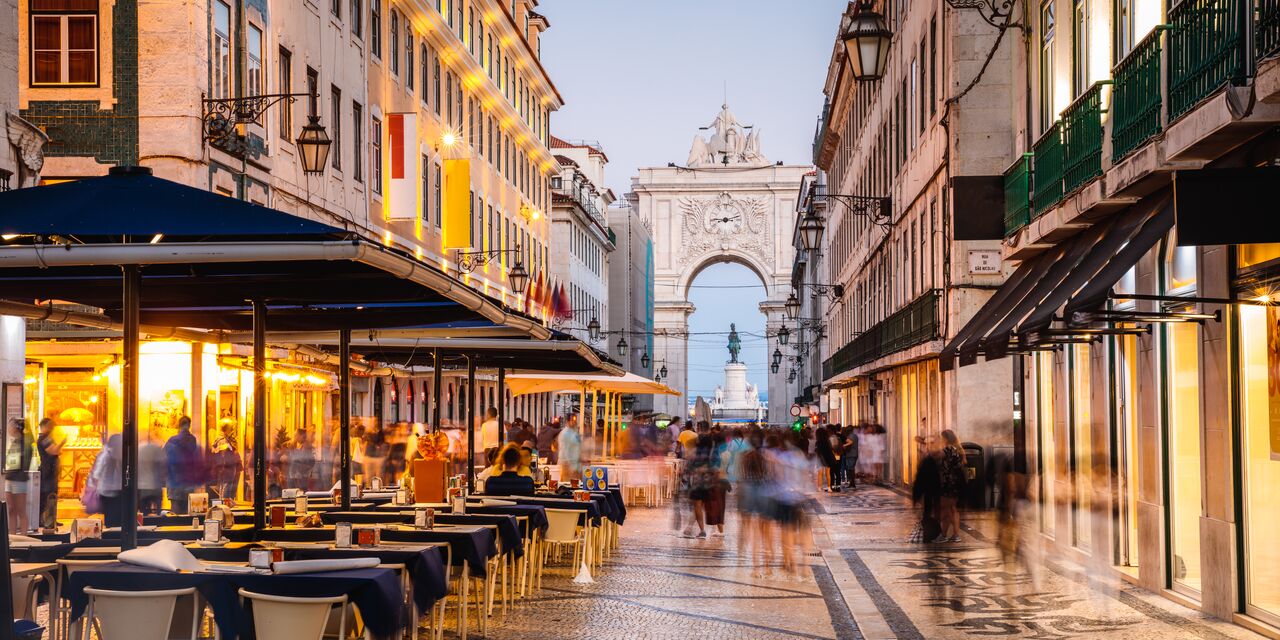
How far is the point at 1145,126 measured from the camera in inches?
526

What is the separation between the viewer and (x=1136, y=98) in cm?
1376

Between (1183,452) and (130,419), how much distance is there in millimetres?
8756

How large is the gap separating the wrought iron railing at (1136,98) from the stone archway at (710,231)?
89348 millimetres

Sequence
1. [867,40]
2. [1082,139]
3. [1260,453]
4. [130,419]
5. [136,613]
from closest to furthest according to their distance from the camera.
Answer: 1. [136,613]
2. [130,419]
3. [1260,453]
4. [867,40]
5. [1082,139]

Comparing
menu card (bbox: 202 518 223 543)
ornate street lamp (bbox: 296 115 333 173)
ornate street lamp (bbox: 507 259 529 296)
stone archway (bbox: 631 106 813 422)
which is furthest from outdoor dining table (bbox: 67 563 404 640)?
stone archway (bbox: 631 106 813 422)

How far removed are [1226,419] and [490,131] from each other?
4118 centimetres

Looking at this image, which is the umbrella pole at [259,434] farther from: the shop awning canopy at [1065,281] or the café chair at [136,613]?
the shop awning canopy at [1065,281]

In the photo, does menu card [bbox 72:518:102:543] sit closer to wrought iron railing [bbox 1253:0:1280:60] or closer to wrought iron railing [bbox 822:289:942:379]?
wrought iron railing [bbox 1253:0:1280:60]

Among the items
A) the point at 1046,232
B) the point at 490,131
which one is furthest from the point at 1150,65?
the point at 490,131

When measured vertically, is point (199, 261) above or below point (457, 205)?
below

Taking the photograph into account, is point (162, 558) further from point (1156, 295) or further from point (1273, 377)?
point (1156, 295)

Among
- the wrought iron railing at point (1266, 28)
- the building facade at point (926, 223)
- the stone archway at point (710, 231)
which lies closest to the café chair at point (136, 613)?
the wrought iron railing at point (1266, 28)

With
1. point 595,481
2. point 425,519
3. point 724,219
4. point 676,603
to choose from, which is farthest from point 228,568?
point 724,219

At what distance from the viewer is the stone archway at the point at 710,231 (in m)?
105
